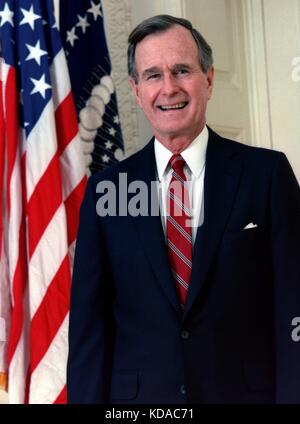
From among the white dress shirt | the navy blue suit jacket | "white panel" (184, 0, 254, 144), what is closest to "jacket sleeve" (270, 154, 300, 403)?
the navy blue suit jacket

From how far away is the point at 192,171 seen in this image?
1.44 m

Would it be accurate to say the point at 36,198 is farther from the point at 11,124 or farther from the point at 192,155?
the point at 192,155

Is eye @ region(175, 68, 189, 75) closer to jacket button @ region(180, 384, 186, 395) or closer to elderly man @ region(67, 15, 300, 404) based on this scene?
elderly man @ region(67, 15, 300, 404)

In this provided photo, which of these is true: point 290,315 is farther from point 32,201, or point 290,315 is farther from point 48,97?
point 48,97

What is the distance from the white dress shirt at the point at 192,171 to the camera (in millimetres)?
1423

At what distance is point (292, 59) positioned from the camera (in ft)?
8.67

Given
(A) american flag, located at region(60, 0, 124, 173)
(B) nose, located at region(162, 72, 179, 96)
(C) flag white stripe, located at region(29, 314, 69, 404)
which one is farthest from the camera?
(A) american flag, located at region(60, 0, 124, 173)

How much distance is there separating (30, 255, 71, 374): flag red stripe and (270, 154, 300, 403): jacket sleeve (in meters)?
0.73

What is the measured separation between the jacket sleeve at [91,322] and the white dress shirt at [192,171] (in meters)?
0.16

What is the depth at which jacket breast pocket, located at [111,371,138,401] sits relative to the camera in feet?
4.46

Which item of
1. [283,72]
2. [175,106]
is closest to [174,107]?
[175,106]

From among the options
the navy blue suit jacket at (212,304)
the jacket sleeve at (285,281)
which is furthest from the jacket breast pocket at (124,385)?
the jacket sleeve at (285,281)

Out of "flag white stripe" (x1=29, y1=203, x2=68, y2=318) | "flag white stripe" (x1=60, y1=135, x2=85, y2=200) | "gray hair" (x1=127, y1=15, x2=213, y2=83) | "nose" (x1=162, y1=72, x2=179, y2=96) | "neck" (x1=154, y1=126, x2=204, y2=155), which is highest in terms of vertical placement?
"gray hair" (x1=127, y1=15, x2=213, y2=83)

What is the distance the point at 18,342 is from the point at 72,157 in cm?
56
